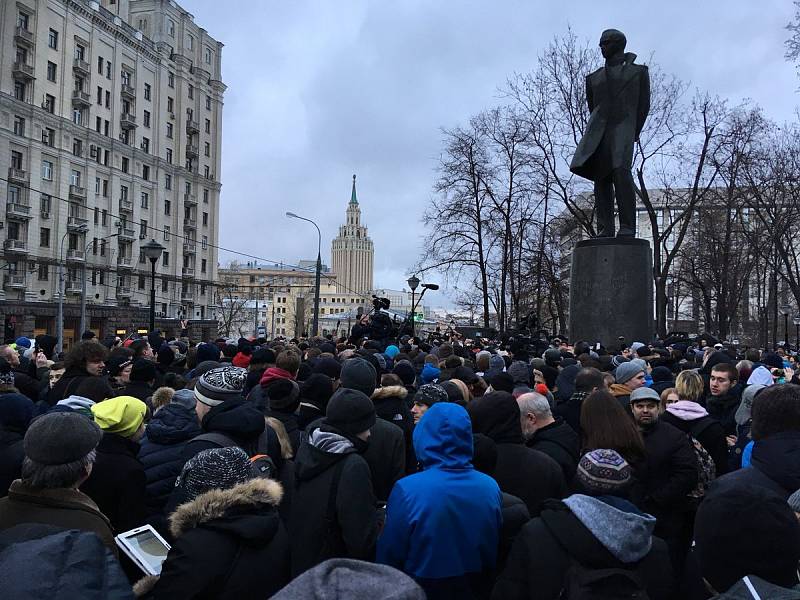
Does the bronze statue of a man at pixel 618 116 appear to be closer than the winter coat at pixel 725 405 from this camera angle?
No

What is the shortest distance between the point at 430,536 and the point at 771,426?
1922 millimetres

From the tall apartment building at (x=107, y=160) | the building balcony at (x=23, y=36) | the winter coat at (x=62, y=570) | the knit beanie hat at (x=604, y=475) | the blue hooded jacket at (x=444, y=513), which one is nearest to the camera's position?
the winter coat at (x=62, y=570)

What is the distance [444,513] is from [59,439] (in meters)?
1.74

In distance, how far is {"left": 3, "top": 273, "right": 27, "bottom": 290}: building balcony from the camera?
1794 inches

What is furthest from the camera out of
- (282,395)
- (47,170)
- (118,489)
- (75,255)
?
(75,255)

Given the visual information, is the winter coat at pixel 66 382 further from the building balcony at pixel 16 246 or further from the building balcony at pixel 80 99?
the building balcony at pixel 80 99

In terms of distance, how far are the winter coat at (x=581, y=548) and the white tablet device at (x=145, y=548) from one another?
1435 mm


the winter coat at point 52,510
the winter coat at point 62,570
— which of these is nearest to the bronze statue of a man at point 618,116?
the winter coat at point 52,510

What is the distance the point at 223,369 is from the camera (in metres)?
4.40

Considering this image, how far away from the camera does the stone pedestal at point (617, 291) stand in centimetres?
1488

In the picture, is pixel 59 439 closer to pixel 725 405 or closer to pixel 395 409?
pixel 395 409

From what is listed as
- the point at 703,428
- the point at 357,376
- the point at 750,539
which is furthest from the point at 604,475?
the point at 357,376

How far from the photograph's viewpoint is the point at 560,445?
4.48 m

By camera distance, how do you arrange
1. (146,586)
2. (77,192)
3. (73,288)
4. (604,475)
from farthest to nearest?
1. (77,192)
2. (73,288)
3. (604,475)
4. (146,586)
